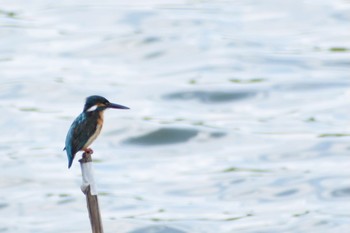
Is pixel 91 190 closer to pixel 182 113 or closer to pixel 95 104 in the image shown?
pixel 95 104

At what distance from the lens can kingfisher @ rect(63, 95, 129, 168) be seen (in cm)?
616

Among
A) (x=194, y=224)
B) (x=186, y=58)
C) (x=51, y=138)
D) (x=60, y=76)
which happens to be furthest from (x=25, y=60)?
(x=194, y=224)

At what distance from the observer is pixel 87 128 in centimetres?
619

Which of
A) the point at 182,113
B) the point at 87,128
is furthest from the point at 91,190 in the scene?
the point at 182,113

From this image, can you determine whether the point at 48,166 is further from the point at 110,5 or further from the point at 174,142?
the point at 110,5

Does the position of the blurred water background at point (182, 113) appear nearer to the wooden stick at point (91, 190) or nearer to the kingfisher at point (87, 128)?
the kingfisher at point (87, 128)

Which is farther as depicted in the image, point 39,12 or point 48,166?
point 39,12

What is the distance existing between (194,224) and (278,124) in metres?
3.25

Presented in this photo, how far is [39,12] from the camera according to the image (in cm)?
1820

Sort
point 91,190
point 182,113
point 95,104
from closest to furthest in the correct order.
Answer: point 91,190
point 95,104
point 182,113

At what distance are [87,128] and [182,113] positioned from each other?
8013 mm

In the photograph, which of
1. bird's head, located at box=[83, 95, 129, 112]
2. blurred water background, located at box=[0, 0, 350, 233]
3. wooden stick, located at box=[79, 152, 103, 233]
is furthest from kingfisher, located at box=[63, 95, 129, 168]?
blurred water background, located at box=[0, 0, 350, 233]

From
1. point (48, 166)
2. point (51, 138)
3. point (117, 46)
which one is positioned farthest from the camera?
point (117, 46)

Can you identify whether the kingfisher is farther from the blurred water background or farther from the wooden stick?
the blurred water background
